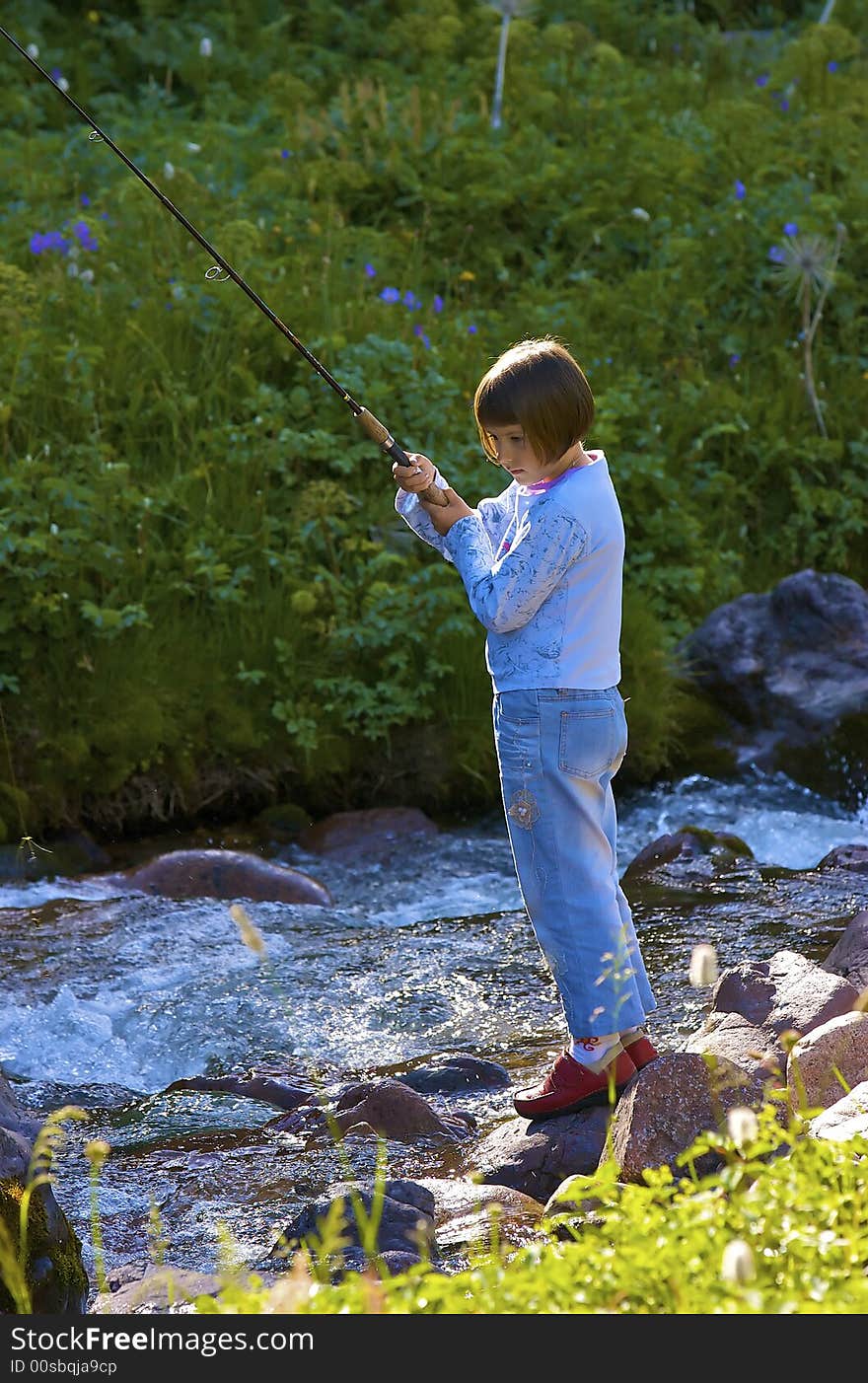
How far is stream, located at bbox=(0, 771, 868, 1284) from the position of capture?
12.1 feet

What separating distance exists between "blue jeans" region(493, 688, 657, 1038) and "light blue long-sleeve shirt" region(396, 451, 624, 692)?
0.06 metres

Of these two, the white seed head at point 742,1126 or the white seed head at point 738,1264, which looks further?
the white seed head at point 742,1126

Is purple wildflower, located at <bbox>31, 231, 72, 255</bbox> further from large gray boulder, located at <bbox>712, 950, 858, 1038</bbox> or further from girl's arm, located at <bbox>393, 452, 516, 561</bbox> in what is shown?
large gray boulder, located at <bbox>712, 950, 858, 1038</bbox>

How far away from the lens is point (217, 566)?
688 centimetres

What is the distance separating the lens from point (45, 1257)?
2.99 meters

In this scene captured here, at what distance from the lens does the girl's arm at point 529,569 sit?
346 cm

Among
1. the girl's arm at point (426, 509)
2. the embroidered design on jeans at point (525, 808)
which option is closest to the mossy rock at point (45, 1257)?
the embroidered design on jeans at point (525, 808)

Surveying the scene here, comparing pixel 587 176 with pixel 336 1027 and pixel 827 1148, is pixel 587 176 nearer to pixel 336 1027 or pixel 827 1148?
pixel 336 1027

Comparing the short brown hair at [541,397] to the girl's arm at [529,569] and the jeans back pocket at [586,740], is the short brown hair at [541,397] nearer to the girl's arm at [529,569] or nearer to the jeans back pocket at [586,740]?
the girl's arm at [529,569]

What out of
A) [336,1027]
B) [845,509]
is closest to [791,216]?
[845,509]

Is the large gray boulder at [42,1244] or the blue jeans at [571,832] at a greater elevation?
the blue jeans at [571,832]

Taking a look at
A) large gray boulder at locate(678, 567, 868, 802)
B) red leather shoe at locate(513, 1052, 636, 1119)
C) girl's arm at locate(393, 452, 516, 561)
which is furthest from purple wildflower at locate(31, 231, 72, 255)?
red leather shoe at locate(513, 1052, 636, 1119)

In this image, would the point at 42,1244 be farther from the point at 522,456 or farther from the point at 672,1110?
the point at 522,456
